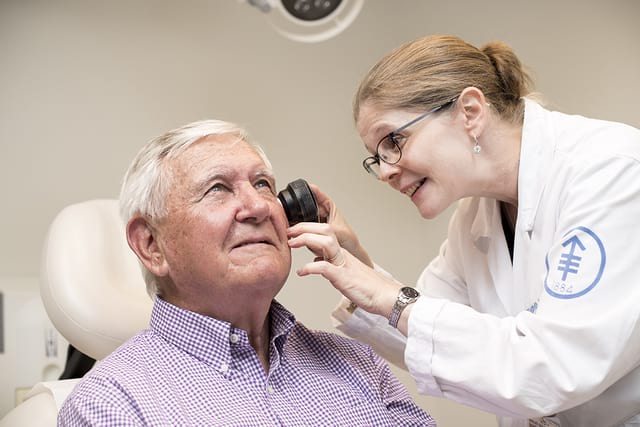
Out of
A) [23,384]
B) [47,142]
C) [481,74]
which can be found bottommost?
[23,384]

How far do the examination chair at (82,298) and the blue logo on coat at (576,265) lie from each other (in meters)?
0.96

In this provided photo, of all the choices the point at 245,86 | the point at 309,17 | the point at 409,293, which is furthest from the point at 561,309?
the point at 245,86

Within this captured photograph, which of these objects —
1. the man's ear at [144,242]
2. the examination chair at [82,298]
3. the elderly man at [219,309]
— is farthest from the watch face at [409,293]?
the examination chair at [82,298]

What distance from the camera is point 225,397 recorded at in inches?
52.7

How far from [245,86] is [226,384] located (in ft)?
6.22

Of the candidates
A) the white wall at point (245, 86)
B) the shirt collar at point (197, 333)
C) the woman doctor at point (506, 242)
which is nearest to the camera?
the woman doctor at point (506, 242)

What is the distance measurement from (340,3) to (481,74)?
358mm

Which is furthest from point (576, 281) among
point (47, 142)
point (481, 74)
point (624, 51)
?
point (47, 142)

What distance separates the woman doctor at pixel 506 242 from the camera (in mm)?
1286

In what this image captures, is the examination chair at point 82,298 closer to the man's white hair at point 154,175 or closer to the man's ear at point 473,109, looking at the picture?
the man's white hair at point 154,175

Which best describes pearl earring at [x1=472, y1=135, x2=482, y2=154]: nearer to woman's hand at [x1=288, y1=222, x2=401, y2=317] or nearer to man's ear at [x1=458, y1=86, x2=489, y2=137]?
man's ear at [x1=458, y1=86, x2=489, y2=137]

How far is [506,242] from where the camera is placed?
1.74 m

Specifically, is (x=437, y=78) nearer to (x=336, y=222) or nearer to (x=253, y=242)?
(x=336, y=222)

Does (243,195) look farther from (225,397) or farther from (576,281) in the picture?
(576,281)
